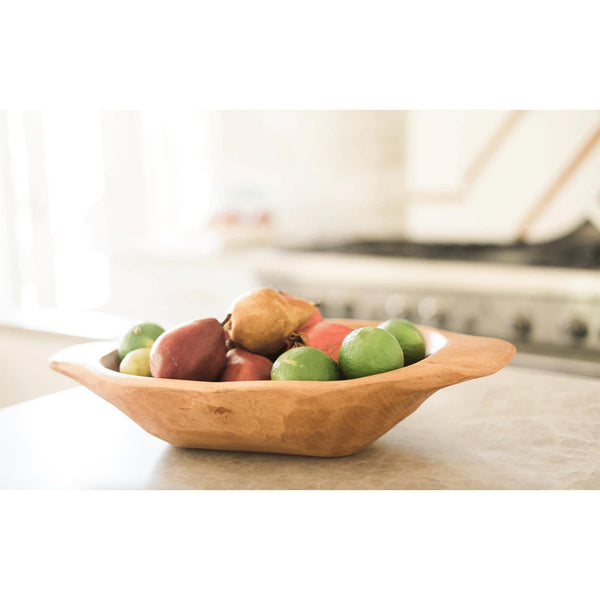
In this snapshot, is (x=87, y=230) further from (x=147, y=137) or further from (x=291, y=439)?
(x=291, y=439)

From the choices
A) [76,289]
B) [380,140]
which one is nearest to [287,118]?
[380,140]

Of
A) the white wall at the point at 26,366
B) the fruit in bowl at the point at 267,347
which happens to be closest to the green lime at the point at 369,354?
the fruit in bowl at the point at 267,347

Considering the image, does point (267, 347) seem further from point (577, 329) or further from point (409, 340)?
point (577, 329)

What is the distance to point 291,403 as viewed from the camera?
669mm

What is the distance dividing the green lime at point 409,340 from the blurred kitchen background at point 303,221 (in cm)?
128

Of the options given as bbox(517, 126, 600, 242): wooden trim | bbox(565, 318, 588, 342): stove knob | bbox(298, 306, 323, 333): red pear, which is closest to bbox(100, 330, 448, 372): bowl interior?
bbox(298, 306, 323, 333): red pear

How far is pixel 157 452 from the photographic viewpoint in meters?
0.79

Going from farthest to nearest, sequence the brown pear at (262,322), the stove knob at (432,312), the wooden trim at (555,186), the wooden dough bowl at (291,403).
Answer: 1. the stove knob at (432,312)
2. the wooden trim at (555,186)
3. the brown pear at (262,322)
4. the wooden dough bowl at (291,403)

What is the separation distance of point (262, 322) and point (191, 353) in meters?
0.10

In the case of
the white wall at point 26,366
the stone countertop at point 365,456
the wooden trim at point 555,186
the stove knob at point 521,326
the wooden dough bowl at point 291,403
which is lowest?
the white wall at point 26,366

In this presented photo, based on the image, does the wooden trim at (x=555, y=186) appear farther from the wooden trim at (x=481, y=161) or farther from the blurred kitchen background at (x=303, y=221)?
the wooden trim at (x=481, y=161)

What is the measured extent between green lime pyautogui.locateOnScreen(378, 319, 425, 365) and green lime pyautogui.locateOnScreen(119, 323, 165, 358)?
300 millimetres

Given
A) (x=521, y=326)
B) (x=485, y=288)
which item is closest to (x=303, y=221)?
(x=485, y=288)

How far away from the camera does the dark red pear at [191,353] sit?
0.73 metres
